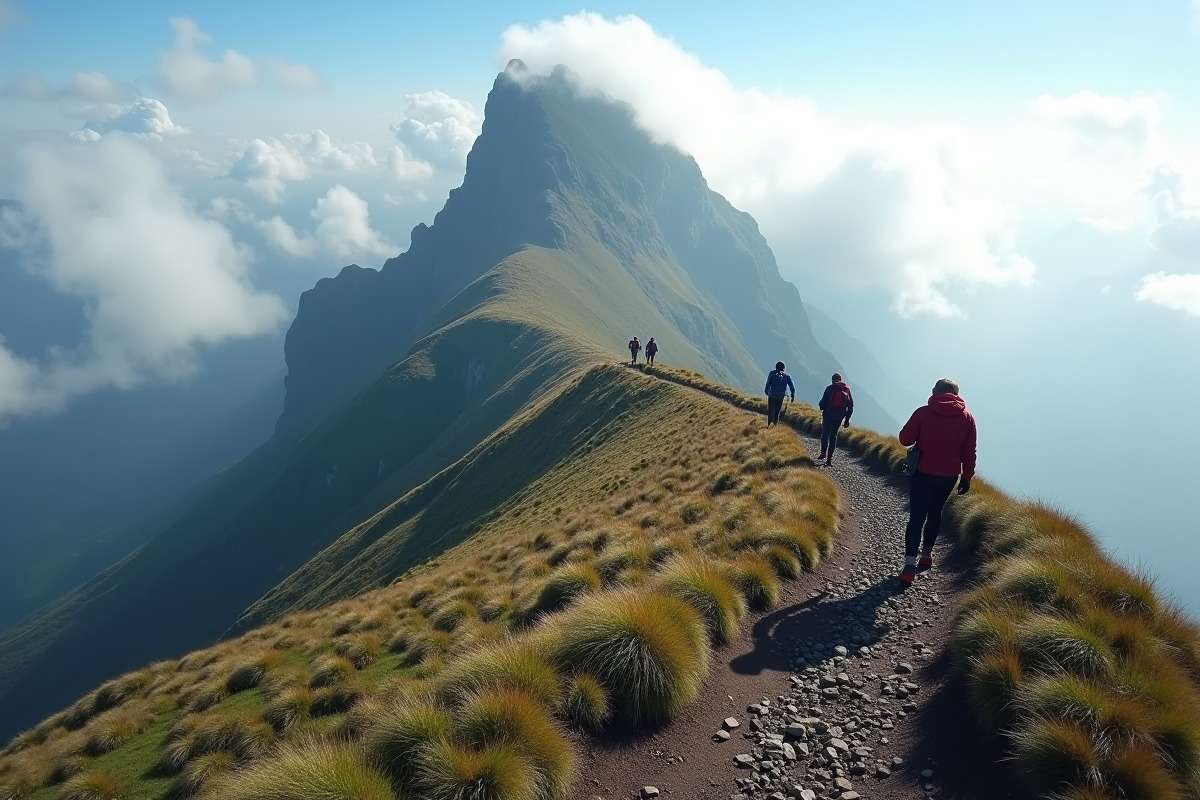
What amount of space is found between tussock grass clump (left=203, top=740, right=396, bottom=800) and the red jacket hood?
11.7m

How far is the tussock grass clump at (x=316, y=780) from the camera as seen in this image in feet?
19.2

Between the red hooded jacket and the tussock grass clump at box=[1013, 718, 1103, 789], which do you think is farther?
the red hooded jacket

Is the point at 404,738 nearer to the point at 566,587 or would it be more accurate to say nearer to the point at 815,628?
the point at 566,587

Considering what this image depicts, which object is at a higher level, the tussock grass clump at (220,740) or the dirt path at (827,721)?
the dirt path at (827,721)

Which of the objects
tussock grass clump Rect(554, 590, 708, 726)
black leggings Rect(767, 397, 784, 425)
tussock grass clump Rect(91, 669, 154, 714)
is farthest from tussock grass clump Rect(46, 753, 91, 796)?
black leggings Rect(767, 397, 784, 425)

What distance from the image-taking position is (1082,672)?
300 inches

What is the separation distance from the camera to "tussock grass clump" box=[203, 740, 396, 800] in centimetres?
585

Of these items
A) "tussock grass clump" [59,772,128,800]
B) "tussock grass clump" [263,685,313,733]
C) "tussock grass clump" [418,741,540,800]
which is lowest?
"tussock grass clump" [59,772,128,800]

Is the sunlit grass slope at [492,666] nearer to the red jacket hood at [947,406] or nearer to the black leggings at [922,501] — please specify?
the black leggings at [922,501]

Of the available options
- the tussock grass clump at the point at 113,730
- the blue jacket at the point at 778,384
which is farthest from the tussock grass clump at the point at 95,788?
the blue jacket at the point at 778,384

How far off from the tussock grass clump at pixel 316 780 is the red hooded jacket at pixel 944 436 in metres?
11.1

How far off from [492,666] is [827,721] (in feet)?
15.9

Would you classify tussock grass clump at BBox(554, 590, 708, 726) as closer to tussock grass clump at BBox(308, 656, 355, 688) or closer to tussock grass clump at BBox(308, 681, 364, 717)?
tussock grass clump at BBox(308, 681, 364, 717)

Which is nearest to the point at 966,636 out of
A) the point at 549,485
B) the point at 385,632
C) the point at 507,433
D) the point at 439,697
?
the point at 439,697
